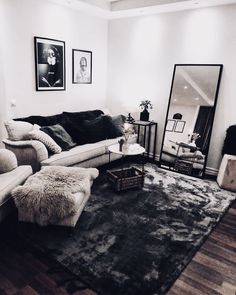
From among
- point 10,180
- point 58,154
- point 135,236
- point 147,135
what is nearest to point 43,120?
point 58,154

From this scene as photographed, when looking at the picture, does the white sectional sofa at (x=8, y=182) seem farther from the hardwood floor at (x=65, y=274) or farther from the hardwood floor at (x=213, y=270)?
the hardwood floor at (x=213, y=270)

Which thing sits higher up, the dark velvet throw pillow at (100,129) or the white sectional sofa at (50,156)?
the dark velvet throw pillow at (100,129)

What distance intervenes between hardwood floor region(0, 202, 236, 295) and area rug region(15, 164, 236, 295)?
0.07m

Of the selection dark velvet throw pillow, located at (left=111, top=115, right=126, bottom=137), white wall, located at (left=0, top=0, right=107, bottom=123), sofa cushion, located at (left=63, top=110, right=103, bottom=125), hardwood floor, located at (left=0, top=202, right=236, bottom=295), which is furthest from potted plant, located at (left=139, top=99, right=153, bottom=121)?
hardwood floor, located at (left=0, top=202, right=236, bottom=295)

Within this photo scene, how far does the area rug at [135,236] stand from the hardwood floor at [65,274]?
0.24 ft

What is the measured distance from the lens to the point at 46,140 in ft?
11.7

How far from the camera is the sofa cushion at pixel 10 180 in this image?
2507 millimetres

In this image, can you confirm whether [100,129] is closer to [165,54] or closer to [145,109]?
[145,109]

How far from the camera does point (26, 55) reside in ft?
12.9

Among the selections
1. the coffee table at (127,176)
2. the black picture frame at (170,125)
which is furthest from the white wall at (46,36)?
the black picture frame at (170,125)

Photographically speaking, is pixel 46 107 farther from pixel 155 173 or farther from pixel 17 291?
pixel 17 291

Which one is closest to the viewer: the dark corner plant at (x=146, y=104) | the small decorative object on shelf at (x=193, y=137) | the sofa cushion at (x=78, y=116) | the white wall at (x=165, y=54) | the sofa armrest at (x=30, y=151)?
the sofa armrest at (x=30, y=151)

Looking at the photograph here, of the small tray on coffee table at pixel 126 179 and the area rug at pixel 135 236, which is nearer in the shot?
the area rug at pixel 135 236

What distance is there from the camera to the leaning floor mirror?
165 inches
